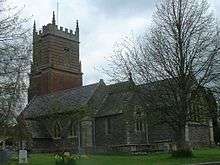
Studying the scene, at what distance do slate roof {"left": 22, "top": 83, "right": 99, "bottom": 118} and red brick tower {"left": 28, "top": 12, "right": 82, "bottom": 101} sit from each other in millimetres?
8595

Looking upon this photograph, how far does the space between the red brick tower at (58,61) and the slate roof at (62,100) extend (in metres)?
8.60

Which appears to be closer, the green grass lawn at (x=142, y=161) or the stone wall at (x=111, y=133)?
the green grass lawn at (x=142, y=161)

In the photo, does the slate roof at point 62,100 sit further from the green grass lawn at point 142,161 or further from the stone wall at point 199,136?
the green grass lawn at point 142,161

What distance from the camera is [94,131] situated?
199 feet

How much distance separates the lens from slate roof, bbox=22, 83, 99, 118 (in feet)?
206

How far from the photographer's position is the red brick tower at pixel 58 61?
81688 mm

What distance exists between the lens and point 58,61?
8419cm

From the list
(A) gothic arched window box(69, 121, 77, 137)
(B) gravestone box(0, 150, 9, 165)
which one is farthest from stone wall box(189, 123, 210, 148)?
(B) gravestone box(0, 150, 9, 165)

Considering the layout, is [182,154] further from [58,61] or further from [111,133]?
[58,61]

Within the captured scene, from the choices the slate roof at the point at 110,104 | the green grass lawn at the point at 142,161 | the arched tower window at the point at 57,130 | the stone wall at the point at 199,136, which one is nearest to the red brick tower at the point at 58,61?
the arched tower window at the point at 57,130

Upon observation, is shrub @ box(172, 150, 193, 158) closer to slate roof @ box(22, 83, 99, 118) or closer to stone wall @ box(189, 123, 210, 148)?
stone wall @ box(189, 123, 210, 148)

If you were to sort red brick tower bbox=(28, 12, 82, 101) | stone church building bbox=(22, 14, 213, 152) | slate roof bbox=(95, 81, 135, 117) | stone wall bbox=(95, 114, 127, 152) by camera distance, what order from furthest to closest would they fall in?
1. red brick tower bbox=(28, 12, 82, 101)
2. slate roof bbox=(95, 81, 135, 117)
3. stone wall bbox=(95, 114, 127, 152)
4. stone church building bbox=(22, 14, 213, 152)

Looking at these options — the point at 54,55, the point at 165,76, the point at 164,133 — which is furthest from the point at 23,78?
the point at 54,55

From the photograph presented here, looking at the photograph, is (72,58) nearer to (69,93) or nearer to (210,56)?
(69,93)
